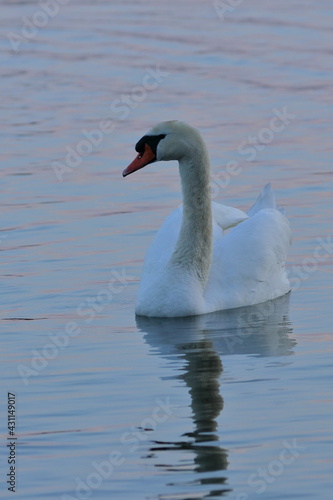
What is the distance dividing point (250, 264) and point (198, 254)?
48cm

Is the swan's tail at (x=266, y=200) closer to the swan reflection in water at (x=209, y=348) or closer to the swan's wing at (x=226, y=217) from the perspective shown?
the swan's wing at (x=226, y=217)

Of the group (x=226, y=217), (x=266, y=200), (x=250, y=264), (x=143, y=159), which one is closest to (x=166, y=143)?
(x=143, y=159)

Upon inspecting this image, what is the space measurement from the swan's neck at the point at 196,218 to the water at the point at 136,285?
51 cm

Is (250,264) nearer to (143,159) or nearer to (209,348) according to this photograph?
(143,159)

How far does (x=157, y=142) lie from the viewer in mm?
11164

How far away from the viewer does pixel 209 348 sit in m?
9.99

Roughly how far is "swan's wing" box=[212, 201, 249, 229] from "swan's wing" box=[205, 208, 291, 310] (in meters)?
0.42

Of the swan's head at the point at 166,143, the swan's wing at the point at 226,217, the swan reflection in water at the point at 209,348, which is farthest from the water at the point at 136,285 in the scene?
the swan's head at the point at 166,143

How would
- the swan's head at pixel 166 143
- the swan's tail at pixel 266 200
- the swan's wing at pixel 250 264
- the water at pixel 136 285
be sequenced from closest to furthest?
the water at pixel 136 285, the swan's head at pixel 166 143, the swan's wing at pixel 250 264, the swan's tail at pixel 266 200

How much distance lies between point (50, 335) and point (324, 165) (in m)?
6.49

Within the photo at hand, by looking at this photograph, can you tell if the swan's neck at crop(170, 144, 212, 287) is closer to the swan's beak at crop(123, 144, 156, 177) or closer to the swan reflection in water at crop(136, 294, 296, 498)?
the swan's beak at crop(123, 144, 156, 177)

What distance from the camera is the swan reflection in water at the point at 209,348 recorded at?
24.8 feet

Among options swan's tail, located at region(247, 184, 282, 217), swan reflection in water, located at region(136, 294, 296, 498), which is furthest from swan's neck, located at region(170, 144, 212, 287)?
swan's tail, located at region(247, 184, 282, 217)

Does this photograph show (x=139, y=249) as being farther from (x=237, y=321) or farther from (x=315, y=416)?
(x=315, y=416)
